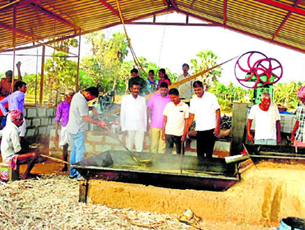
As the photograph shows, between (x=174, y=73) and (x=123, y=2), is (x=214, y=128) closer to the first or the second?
(x=123, y=2)

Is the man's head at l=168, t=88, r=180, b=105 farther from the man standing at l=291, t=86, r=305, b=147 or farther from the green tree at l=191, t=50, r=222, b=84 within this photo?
the green tree at l=191, t=50, r=222, b=84

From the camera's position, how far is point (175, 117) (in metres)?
5.17

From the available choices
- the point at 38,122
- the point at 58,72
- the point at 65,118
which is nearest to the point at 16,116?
the point at 65,118

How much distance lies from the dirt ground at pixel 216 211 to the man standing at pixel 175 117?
69.0 inches

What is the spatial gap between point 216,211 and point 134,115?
2.55 meters

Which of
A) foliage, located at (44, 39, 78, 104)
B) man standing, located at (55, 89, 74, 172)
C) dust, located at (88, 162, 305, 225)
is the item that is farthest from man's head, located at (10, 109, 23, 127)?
foliage, located at (44, 39, 78, 104)

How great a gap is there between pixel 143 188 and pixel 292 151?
233 cm

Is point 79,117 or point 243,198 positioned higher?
point 79,117

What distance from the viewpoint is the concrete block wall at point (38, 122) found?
8.36 metres

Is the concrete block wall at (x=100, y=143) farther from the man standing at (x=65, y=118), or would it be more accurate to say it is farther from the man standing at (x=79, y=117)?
the man standing at (x=79, y=117)

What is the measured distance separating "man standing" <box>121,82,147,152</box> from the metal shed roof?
339 centimetres

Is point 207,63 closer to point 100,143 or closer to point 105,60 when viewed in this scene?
point 105,60

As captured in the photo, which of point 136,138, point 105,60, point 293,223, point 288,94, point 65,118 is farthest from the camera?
point 105,60

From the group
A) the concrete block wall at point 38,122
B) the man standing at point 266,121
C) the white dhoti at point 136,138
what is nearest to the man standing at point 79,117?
the white dhoti at point 136,138
